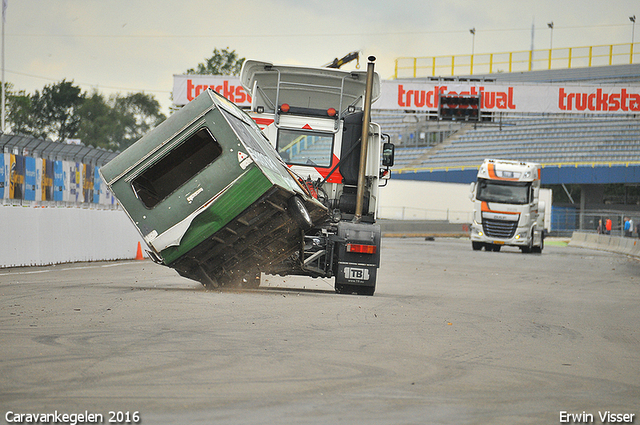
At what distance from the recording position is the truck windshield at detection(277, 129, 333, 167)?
1294 cm

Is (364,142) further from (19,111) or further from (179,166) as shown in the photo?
(19,111)

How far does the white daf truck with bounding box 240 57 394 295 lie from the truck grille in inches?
846

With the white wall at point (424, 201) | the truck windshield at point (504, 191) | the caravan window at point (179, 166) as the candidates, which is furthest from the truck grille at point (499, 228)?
the caravan window at point (179, 166)

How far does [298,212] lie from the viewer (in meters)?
10.1

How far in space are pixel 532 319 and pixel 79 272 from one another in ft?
28.6

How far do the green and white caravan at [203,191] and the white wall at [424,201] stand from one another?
145 feet

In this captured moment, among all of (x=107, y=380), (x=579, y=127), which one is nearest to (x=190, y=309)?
(x=107, y=380)

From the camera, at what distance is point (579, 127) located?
59.7 meters

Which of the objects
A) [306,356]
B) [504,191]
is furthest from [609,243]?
[306,356]

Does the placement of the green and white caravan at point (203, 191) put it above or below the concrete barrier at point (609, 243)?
above

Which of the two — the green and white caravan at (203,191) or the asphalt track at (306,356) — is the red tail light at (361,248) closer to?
the asphalt track at (306,356)

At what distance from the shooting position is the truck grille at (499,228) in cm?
3375

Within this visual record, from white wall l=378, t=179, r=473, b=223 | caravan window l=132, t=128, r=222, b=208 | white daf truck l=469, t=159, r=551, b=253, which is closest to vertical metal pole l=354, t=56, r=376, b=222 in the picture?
caravan window l=132, t=128, r=222, b=208

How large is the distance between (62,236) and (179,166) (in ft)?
25.6
